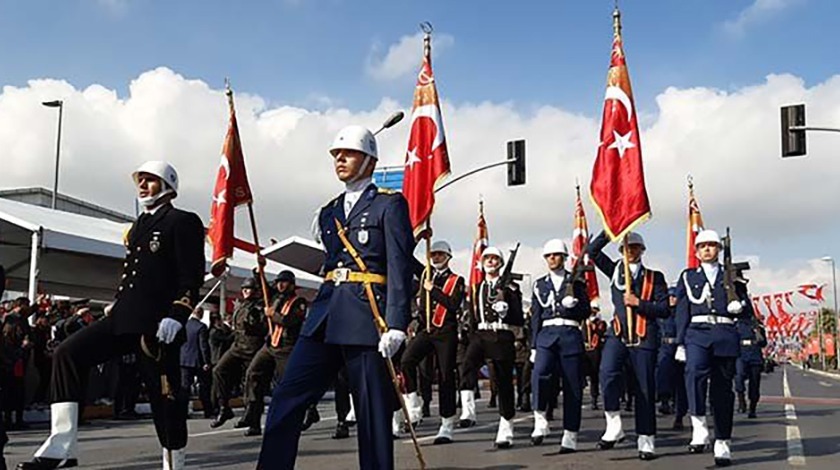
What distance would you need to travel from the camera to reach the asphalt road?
868cm

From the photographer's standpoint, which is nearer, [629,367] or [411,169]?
[629,367]

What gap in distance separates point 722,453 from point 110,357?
5305mm

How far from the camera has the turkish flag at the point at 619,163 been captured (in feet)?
33.4

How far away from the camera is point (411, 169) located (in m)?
13.0

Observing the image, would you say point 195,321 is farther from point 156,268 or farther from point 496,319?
point 156,268

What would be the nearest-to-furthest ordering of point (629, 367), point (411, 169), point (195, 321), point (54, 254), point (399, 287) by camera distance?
point (399, 287) → point (629, 367) → point (411, 169) → point (195, 321) → point (54, 254)

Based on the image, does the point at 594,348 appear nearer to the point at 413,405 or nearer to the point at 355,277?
the point at 413,405

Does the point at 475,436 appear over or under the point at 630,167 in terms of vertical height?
under

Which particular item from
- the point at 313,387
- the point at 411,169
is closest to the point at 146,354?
the point at 313,387

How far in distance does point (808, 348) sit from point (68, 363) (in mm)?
114777

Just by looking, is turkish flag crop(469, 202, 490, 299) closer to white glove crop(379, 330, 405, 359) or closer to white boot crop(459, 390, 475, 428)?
white boot crop(459, 390, 475, 428)

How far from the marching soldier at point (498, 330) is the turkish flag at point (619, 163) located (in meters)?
1.29

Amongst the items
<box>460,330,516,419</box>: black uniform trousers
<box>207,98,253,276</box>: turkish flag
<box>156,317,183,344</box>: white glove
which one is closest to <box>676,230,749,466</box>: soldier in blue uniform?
<box>460,330,516,419</box>: black uniform trousers

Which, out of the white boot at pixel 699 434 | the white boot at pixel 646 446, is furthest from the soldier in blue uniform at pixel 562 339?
the white boot at pixel 699 434
